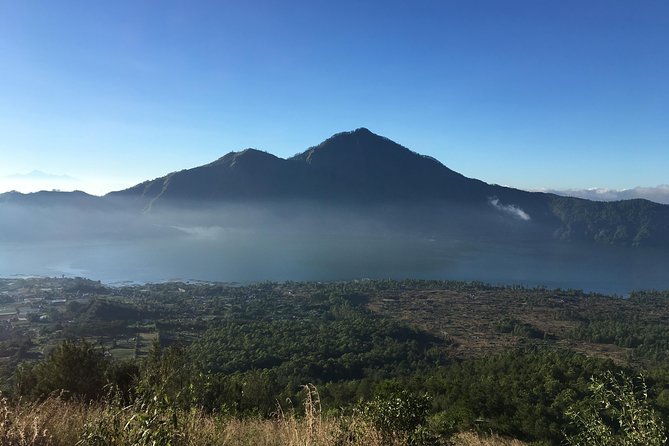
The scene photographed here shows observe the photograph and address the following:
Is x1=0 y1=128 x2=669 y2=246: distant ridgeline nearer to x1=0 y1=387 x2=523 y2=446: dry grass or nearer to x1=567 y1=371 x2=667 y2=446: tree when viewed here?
x1=567 y1=371 x2=667 y2=446: tree

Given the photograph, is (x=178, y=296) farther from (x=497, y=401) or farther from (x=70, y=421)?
(x=70, y=421)

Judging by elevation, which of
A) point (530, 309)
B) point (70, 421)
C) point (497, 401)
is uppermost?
point (70, 421)

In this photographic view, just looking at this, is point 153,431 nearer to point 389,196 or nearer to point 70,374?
point 70,374

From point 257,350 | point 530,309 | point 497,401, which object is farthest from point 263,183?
point 497,401

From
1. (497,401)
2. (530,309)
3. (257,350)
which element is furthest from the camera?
(530,309)

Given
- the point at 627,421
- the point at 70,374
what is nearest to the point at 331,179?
the point at 70,374

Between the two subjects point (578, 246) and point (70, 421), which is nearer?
point (70, 421)
